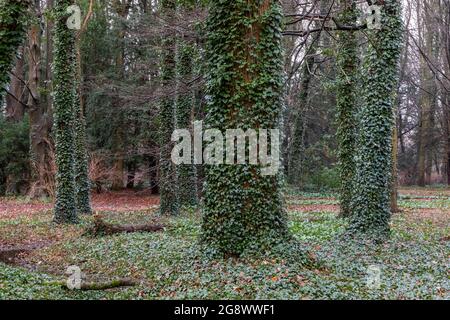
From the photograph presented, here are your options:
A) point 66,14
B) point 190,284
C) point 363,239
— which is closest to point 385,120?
point 363,239

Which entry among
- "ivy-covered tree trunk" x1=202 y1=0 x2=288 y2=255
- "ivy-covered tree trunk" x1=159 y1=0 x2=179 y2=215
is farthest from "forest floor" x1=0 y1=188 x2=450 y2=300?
"ivy-covered tree trunk" x1=159 y1=0 x2=179 y2=215

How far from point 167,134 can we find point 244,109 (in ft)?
31.1

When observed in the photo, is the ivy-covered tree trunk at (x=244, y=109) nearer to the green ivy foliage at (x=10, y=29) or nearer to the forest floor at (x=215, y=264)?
the forest floor at (x=215, y=264)

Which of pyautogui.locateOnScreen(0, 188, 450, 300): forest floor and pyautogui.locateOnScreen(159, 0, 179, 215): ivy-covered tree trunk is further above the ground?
pyautogui.locateOnScreen(159, 0, 179, 215): ivy-covered tree trunk

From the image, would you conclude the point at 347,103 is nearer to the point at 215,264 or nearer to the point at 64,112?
the point at 215,264

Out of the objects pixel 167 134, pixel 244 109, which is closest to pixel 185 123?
pixel 167 134

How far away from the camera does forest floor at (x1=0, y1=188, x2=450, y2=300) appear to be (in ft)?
20.9

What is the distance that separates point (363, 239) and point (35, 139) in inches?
755

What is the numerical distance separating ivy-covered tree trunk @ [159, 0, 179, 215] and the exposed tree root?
11.9 feet

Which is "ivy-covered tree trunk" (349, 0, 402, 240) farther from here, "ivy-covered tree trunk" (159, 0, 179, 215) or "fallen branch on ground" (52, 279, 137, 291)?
"ivy-covered tree trunk" (159, 0, 179, 215)

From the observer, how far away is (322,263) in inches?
298

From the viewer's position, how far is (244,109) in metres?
7.64

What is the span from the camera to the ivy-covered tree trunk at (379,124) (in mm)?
10320

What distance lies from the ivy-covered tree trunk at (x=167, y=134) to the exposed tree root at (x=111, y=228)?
3.62m
